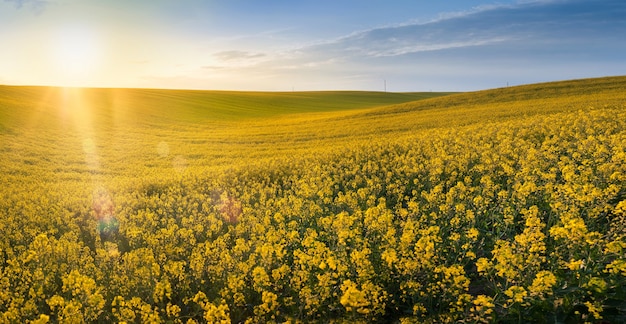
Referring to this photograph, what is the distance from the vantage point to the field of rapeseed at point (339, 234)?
5938 mm

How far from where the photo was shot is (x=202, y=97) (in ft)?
292

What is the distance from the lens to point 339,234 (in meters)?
7.48

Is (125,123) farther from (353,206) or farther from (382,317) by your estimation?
(382,317)

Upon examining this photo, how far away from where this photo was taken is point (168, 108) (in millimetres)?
68188

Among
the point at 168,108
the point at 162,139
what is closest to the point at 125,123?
the point at 162,139

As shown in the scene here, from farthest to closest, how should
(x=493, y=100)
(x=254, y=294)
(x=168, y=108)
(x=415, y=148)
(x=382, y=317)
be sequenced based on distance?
(x=168, y=108) → (x=493, y=100) → (x=415, y=148) → (x=254, y=294) → (x=382, y=317)

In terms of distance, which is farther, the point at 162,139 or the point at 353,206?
the point at 162,139

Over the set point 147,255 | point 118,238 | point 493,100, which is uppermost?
point 493,100

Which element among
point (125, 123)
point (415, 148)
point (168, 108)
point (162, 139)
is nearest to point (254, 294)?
point (415, 148)

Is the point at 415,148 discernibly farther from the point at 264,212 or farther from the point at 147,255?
the point at 147,255

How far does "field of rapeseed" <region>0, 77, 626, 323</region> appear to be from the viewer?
234 inches

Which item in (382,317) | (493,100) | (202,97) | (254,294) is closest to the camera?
(382,317)

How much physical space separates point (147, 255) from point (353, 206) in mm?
5223

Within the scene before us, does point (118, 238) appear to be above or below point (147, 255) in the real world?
below
